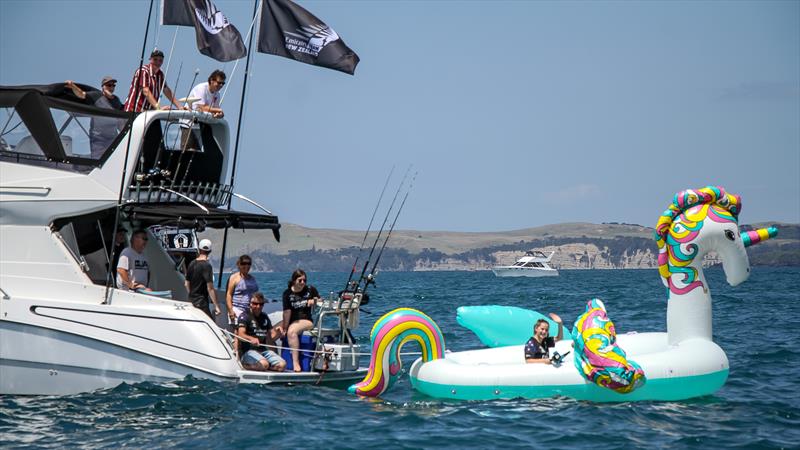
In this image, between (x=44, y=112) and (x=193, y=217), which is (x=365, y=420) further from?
(x=44, y=112)

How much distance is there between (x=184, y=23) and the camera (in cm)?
1553

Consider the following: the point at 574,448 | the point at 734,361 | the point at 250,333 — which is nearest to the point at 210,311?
the point at 250,333

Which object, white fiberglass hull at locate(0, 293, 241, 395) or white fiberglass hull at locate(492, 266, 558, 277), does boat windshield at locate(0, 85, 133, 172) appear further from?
white fiberglass hull at locate(492, 266, 558, 277)

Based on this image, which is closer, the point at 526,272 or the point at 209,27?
the point at 209,27

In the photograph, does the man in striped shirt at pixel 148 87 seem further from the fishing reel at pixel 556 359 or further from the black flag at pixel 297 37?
the fishing reel at pixel 556 359

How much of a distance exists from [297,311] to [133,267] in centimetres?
239

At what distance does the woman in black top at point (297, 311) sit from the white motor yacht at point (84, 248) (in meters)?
0.37

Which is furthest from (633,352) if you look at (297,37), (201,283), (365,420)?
(297,37)

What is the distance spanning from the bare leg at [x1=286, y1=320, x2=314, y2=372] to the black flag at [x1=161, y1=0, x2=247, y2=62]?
14.2ft

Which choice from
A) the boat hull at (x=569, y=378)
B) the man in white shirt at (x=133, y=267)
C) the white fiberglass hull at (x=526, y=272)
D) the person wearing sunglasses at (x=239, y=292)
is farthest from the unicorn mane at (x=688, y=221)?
the white fiberglass hull at (x=526, y=272)

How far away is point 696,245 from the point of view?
14.3 metres

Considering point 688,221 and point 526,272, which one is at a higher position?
point 526,272

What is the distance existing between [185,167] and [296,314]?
3195 millimetres

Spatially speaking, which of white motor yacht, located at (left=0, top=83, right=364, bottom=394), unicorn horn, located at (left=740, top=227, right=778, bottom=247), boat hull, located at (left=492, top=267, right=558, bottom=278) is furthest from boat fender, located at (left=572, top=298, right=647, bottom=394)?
boat hull, located at (left=492, top=267, right=558, bottom=278)
